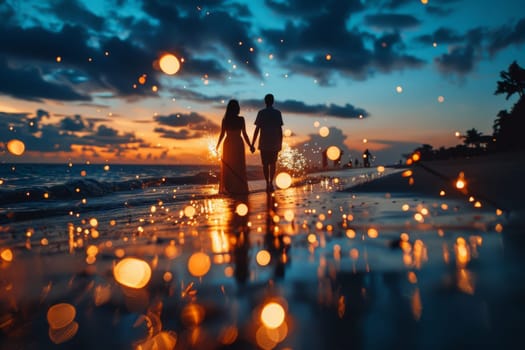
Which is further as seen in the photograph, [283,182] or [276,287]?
[283,182]

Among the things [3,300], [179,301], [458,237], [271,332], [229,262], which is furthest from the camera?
[458,237]

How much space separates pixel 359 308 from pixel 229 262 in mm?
1259

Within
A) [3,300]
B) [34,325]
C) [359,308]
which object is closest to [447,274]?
[359,308]

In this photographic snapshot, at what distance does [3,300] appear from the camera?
2.20 m

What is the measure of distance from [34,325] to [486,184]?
759cm

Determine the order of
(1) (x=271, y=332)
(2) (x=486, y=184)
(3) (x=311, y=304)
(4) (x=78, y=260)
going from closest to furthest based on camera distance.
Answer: (1) (x=271, y=332)
(3) (x=311, y=304)
(4) (x=78, y=260)
(2) (x=486, y=184)

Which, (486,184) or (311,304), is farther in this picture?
(486,184)

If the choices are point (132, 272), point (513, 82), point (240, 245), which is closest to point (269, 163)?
point (240, 245)

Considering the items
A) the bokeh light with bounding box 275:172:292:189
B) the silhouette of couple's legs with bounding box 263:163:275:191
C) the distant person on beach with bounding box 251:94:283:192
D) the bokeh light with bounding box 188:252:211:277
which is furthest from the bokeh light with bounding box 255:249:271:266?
the bokeh light with bounding box 275:172:292:189

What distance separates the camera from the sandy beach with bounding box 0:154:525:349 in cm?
158

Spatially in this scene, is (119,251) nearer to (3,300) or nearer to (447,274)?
(3,300)

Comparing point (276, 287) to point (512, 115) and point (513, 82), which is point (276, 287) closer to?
point (512, 115)

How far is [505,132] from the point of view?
31.8m

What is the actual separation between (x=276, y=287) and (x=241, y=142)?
937cm
